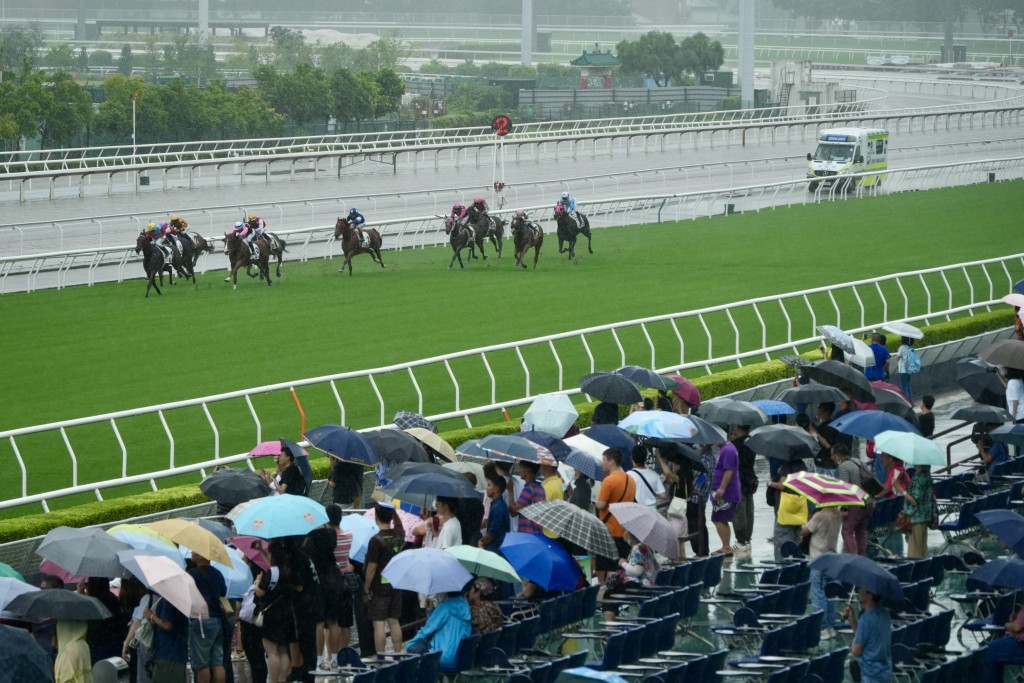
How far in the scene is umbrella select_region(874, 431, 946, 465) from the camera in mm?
9836

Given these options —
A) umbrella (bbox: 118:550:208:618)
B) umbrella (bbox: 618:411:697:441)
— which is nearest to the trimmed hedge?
umbrella (bbox: 618:411:697:441)

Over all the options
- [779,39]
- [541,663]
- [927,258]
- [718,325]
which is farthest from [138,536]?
[779,39]

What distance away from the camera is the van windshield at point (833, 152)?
4084 cm

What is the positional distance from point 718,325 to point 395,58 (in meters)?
62.9

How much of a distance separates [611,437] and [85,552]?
13.3ft

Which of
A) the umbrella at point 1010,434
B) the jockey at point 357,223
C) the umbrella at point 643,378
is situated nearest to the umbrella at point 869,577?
the umbrella at point 1010,434

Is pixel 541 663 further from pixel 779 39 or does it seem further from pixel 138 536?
pixel 779 39

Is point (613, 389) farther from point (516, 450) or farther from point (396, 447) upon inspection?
point (516, 450)

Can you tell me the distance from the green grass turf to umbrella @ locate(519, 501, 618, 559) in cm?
527

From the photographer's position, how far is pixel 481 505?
907 centimetres

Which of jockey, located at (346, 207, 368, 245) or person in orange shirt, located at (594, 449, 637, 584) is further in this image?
jockey, located at (346, 207, 368, 245)

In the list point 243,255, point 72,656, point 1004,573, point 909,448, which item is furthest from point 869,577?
point 243,255

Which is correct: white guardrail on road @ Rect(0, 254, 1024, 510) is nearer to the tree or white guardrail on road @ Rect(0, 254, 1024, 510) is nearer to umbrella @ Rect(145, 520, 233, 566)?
umbrella @ Rect(145, 520, 233, 566)

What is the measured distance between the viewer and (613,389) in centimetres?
1211
